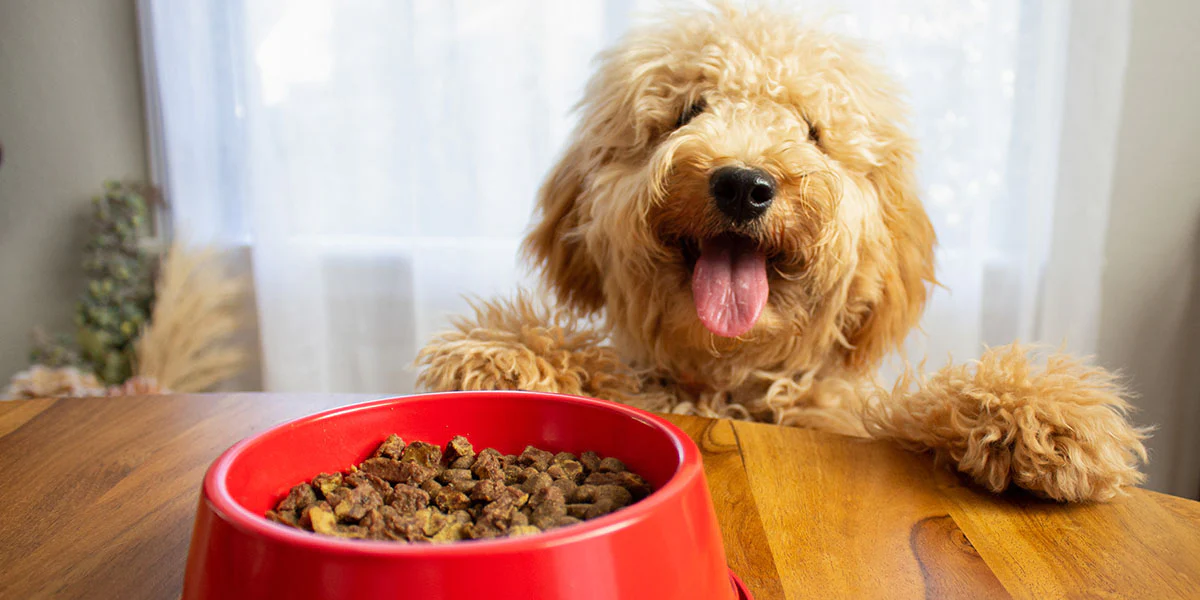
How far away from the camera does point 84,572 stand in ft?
1.69

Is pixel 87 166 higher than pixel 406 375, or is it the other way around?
pixel 87 166

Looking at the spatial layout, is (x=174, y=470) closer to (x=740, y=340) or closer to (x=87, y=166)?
(x=740, y=340)

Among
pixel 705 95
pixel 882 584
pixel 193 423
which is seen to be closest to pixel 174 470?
pixel 193 423

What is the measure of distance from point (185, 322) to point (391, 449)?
1785 millimetres

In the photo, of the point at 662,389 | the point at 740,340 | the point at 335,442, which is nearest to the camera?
the point at 335,442

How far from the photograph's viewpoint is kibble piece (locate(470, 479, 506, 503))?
439mm

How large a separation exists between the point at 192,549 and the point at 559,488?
0.62 feet

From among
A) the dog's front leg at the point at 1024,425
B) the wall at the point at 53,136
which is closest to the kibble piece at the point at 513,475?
the dog's front leg at the point at 1024,425

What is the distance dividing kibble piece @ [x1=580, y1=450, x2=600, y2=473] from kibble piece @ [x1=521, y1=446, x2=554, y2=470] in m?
0.02

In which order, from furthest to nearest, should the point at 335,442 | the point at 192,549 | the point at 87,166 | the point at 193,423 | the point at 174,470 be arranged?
the point at 87,166 → the point at 193,423 → the point at 174,470 → the point at 335,442 → the point at 192,549

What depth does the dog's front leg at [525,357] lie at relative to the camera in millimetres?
951

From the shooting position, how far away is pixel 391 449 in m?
0.50

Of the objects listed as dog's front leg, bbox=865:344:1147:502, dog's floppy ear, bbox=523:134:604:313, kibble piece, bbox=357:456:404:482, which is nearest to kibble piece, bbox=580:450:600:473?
kibble piece, bbox=357:456:404:482

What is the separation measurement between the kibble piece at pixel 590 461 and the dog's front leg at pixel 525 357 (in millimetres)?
450
